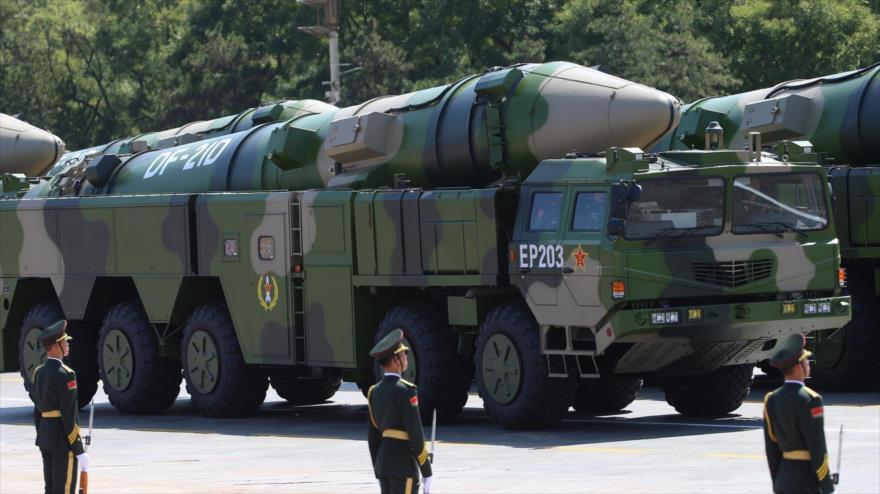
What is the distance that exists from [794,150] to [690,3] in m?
31.4

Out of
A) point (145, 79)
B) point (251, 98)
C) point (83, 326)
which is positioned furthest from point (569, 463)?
point (145, 79)

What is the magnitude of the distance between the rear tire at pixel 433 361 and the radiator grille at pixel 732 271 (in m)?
2.79

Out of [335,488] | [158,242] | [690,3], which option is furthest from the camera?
[690,3]

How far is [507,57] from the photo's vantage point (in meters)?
49.9

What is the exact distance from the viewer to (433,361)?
18328 mm

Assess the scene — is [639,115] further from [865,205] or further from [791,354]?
[791,354]

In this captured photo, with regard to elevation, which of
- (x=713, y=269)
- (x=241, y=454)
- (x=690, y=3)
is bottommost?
(x=241, y=454)

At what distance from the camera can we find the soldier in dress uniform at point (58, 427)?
42.3ft

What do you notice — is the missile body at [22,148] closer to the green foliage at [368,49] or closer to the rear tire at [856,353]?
the rear tire at [856,353]

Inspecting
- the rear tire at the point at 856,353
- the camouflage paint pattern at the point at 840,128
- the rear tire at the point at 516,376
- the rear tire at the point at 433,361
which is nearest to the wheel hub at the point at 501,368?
the rear tire at the point at 516,376

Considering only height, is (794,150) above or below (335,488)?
above

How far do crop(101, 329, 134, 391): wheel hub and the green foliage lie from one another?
73.3 feet

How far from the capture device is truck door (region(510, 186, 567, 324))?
→ 17219 millimetres

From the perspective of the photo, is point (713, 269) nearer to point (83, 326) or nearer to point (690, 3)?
point (83, 326)
